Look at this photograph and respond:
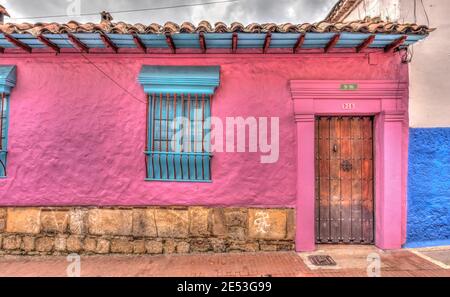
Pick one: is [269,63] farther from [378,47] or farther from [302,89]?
[378,47]

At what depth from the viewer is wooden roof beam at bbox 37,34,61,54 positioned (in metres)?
4.88

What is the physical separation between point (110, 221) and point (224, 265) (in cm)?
213

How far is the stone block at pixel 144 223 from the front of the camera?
17.8 feet

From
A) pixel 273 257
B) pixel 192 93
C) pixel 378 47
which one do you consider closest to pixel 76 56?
pixel 192 93

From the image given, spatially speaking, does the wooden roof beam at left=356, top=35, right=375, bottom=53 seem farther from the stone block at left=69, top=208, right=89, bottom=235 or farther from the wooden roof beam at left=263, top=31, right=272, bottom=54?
the stone block at left=69, top=208, right=89, bottom=235

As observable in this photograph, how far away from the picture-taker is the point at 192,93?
541cm

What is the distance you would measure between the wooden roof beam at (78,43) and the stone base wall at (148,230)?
2.74m

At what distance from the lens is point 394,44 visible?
199 inches

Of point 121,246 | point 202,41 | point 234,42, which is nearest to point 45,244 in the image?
point 121,246

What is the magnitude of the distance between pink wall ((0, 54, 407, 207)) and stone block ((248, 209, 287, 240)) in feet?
0.76

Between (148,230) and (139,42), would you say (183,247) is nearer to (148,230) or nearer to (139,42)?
(148,230)
